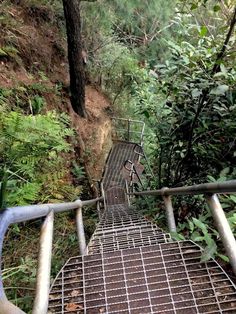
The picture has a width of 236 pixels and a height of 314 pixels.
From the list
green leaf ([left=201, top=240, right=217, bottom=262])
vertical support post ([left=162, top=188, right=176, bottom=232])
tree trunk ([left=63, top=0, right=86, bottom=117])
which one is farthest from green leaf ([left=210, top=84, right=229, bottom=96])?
tree trunk ([left=63, top=0, right=86, bottom=117])

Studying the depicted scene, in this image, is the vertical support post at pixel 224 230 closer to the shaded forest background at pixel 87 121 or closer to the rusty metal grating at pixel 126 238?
the shaded forest background at pixel 87 121

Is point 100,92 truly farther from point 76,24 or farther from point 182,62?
point 182,62

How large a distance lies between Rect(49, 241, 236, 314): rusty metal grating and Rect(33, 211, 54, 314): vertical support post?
381 mm

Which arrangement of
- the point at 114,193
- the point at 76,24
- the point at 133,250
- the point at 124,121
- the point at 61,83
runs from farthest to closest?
the point at 124,121, the point at 114,193, the point at 61,83, the point at 76,24, the point at 133,250

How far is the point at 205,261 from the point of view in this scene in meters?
2.14

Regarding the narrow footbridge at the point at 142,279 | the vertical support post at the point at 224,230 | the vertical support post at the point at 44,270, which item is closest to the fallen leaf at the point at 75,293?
the narrow footbridge at the point at 142,279

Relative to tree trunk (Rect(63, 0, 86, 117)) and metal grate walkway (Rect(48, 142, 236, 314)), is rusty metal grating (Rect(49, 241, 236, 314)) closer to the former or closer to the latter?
metal grate walkway (Rect(48, 142, 236, 314))

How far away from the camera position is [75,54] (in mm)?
7691

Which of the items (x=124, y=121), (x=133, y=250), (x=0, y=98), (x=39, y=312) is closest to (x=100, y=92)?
(x=124, y=121)

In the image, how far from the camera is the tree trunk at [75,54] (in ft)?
23.1

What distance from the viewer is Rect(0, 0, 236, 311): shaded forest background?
3.11 meters

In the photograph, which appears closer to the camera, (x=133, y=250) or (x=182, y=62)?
(x=133, y=250)

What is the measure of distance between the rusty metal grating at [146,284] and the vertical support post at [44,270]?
1.25ft

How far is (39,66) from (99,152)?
3.12 m
